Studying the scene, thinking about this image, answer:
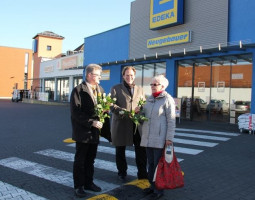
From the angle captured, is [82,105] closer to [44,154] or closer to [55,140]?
[44,154]

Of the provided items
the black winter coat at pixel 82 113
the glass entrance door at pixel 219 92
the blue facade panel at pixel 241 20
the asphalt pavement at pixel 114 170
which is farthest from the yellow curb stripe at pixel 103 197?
the glass entrance door at pixel 219 92

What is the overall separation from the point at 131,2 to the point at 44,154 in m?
14.3

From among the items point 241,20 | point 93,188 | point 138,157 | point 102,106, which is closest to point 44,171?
point 93,188

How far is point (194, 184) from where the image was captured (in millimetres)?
4777

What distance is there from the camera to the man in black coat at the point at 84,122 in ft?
13.1

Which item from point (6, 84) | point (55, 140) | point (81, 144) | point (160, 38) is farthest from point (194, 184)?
point (6, 84)

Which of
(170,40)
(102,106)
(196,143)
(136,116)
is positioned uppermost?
(170,40)

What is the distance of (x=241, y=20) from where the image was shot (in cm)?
1252

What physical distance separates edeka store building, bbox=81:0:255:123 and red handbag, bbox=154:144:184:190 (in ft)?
29.0

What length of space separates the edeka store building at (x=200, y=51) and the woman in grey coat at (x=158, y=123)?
8.49 m

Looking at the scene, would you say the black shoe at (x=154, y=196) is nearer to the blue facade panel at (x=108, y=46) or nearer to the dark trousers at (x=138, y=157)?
the dark trousers at (x=138, y=157)

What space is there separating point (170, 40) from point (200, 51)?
3.01 metres

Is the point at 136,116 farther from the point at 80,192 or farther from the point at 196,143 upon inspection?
the point at 196,143

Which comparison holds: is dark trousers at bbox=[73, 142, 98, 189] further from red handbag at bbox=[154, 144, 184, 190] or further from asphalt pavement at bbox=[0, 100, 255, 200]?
red handbag at bbox=[154, 144, 184, 190]
